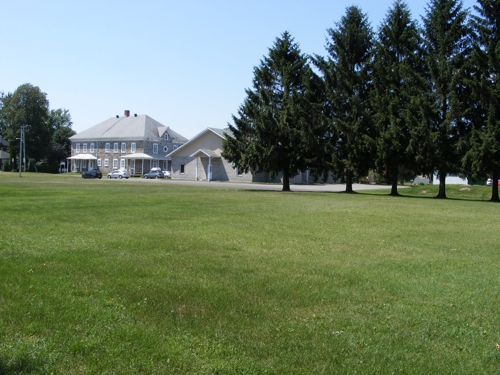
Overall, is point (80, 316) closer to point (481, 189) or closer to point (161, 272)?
point (161, 272)

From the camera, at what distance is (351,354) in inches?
188

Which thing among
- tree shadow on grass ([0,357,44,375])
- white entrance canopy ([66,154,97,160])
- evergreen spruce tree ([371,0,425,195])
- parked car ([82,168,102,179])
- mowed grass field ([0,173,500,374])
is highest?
evergreen spruce tree ([371,0,425,195])

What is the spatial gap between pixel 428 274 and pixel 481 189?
1618 inches

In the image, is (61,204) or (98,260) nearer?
(98,260)

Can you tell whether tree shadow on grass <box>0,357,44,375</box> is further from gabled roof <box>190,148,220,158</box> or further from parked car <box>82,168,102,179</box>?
parked car <box>82,168,102,179</box>

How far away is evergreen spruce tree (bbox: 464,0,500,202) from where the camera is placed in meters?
31.3

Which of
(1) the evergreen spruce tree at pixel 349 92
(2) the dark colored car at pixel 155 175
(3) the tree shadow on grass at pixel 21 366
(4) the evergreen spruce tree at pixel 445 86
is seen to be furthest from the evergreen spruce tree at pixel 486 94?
(2) the dark colored car at pixel 155 175

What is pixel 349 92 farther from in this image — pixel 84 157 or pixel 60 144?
pixel 60 144

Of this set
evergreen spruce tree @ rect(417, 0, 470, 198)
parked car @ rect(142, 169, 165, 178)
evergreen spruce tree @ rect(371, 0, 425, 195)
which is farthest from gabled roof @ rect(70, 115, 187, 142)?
evergreen spruce tree @ rect(417, 0, 470, 198)

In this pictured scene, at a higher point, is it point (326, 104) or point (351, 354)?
point (326, 104)

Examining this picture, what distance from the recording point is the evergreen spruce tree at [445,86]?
3369 cm

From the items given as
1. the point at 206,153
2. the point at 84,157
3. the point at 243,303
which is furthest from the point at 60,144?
the point at 243,303

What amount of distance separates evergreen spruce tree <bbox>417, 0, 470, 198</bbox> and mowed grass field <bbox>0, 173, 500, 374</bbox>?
901 inches

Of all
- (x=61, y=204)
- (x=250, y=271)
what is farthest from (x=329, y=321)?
(x=61, y=204)
